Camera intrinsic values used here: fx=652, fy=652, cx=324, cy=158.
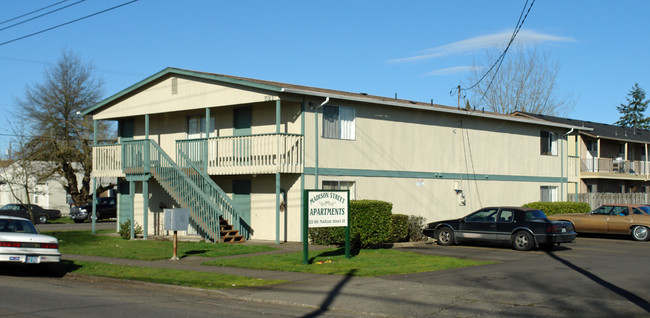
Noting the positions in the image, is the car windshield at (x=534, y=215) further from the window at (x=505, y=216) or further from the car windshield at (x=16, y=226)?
the car windshield at (x=16, y=226)

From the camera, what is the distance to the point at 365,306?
11.1m

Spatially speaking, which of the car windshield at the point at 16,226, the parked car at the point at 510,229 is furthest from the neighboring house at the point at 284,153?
the car windshield at the point at 16,226

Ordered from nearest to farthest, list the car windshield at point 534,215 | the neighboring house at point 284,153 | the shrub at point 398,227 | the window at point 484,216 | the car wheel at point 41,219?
the car windshield at point 534,215 < the window at point 484,216 < the shrub at point 398,227 < the neighboring house at point 284,153 < the car wheel at point 41,219

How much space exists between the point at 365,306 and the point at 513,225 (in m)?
11.1

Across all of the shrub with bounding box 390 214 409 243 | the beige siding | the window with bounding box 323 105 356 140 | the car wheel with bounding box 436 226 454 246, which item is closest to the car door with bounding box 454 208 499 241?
the car wheel with bounding box 436 226 454 246

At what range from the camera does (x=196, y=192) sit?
23.3m

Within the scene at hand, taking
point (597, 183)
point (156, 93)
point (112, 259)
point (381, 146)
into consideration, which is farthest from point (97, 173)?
point (597, 183)

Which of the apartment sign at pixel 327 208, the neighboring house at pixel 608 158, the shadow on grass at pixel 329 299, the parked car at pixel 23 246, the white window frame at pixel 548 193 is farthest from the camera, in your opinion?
the neighboring house at pixel 608 158

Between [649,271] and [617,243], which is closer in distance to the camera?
[649,271]

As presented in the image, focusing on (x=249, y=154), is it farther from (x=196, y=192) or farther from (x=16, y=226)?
(x=16, y=226)

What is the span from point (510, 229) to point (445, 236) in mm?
2468

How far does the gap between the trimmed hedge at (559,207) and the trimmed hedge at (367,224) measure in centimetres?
1151

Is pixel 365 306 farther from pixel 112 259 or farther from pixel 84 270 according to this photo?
pixel 112 259

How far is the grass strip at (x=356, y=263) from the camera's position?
15.5 metres
